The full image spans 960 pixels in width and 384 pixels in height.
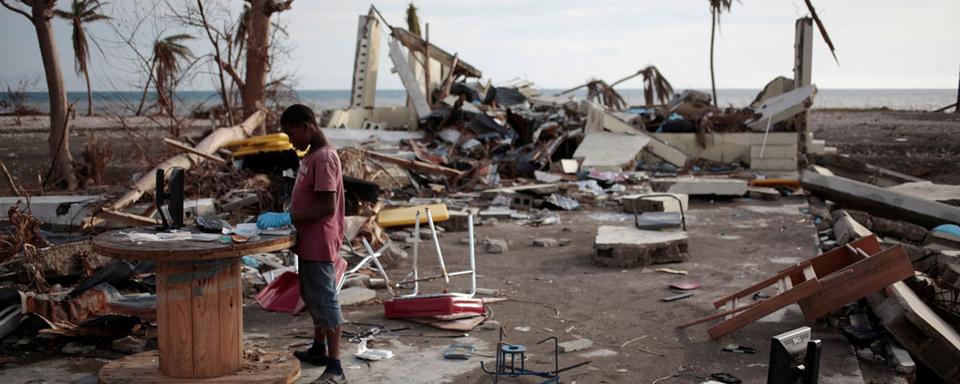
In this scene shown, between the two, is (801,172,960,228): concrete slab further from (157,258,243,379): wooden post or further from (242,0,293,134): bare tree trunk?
(242,0,293,134): bare tree trunk

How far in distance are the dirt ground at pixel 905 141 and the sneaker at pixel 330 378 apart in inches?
554

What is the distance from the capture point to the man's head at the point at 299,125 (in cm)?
496

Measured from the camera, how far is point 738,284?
8016 mm

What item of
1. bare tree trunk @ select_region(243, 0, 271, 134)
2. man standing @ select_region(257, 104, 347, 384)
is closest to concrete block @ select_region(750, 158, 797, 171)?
bare tree trunk @ select_region(243, 0, 271, 134)

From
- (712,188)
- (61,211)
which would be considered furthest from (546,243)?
(61,211)

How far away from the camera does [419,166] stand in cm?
1480

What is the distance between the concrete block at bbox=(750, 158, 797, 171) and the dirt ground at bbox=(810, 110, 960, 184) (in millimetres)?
2110

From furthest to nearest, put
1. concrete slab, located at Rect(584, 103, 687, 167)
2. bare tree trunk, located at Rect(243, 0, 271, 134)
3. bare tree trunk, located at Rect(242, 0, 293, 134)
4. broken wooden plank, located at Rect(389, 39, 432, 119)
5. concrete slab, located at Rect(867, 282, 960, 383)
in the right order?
broken wooden plank, located at Rect(389, 39, 432, 119) → concrete slab, located at Rect(584, 103, 687, 167) → bare tree trunk, located at Rect(243, 0, 271, 134) → bare tree trunk, located at Rect(242, 0, 293, 134) → concrete slab, located at Rect(867, 282, 960, 383)

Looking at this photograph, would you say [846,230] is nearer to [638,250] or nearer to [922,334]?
[638,250]

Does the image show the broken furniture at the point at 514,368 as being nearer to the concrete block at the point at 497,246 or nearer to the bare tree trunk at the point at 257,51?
the concrete block at the point at 497,246

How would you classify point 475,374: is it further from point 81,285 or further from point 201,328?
point 81,285

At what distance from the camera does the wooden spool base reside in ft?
15.8

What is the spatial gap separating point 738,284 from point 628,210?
15.2 feet

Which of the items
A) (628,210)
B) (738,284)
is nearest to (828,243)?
(738,284)
